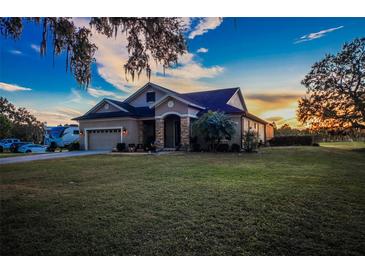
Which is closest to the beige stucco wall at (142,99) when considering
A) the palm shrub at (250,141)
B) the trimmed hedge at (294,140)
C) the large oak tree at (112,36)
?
the palm shrub at (250,141)

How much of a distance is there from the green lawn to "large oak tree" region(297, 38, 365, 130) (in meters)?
7.76

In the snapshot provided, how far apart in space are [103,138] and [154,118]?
3872mm

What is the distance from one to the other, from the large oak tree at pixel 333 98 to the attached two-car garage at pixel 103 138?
35.7 ft

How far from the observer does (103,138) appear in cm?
1419

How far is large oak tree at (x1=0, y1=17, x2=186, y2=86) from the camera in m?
3.88

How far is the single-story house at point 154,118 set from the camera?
12.4 meters

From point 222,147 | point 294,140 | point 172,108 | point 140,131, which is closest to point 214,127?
point 222,147

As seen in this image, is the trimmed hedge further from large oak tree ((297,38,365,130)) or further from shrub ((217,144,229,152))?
shrub ((217,144,229,152))

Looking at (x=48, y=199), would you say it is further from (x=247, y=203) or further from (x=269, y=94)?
(x=269, y=94)

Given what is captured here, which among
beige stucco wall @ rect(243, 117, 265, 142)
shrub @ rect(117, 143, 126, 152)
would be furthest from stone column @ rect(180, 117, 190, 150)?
shrub @ rect(117, 143, 126, 152)

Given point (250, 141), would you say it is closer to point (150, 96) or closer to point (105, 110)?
point (150, 96)

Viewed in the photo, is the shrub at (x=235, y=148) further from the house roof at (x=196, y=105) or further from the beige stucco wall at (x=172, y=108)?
the beige stucco wall at (x=172, y=108)

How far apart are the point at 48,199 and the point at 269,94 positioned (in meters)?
5.54

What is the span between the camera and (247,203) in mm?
3076
